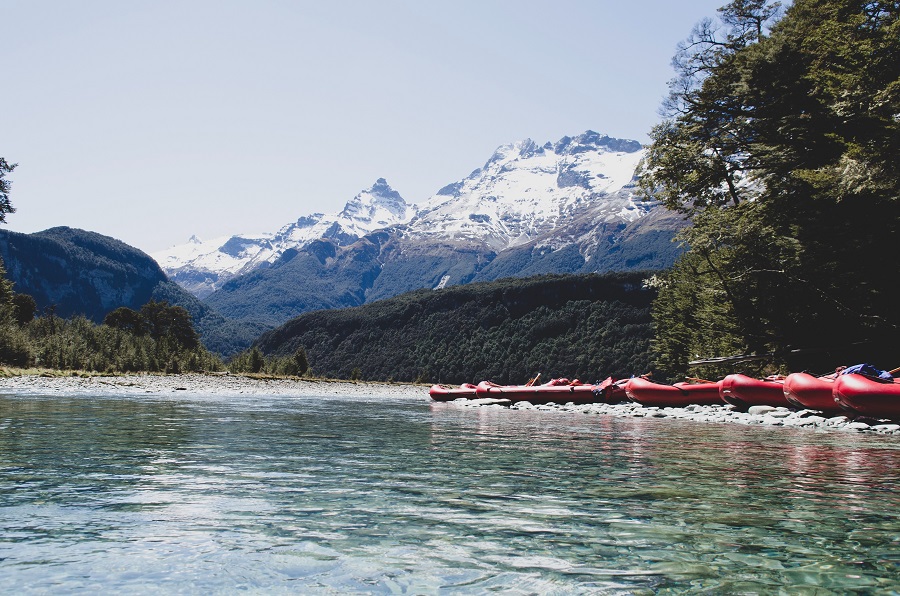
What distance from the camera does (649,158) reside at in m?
37.5

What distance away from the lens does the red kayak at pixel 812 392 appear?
21484 mm

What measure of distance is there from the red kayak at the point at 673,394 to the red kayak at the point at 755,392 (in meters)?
2.71

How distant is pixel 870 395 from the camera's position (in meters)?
18.2

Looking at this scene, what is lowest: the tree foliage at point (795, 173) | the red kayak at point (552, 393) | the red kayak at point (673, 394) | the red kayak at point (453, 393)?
the red kayak at point (453, 393)

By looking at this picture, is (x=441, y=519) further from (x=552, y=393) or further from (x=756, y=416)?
(x=552, y=393)

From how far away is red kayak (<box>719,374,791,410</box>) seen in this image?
26438mm

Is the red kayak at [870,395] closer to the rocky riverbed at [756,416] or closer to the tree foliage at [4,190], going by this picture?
the rocky riverbed at [756,416]

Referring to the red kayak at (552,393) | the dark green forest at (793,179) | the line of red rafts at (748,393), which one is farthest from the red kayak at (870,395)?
the red kayak at (552,393)

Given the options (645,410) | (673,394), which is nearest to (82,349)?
(645,410)

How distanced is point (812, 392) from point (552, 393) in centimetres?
2036

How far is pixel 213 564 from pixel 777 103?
34672mm

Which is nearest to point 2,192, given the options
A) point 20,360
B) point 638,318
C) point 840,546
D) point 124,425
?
point 20,360

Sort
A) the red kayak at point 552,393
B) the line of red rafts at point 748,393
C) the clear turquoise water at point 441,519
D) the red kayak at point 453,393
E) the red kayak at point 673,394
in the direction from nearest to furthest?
the clear turquoise water at point 441,519 → the line of red rafts at point 748,393 → the red kayak at point 673,394 → the red kayak at point 552,393 → the red kayak at point 453,393

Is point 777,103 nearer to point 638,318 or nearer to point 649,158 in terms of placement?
point 649,158
